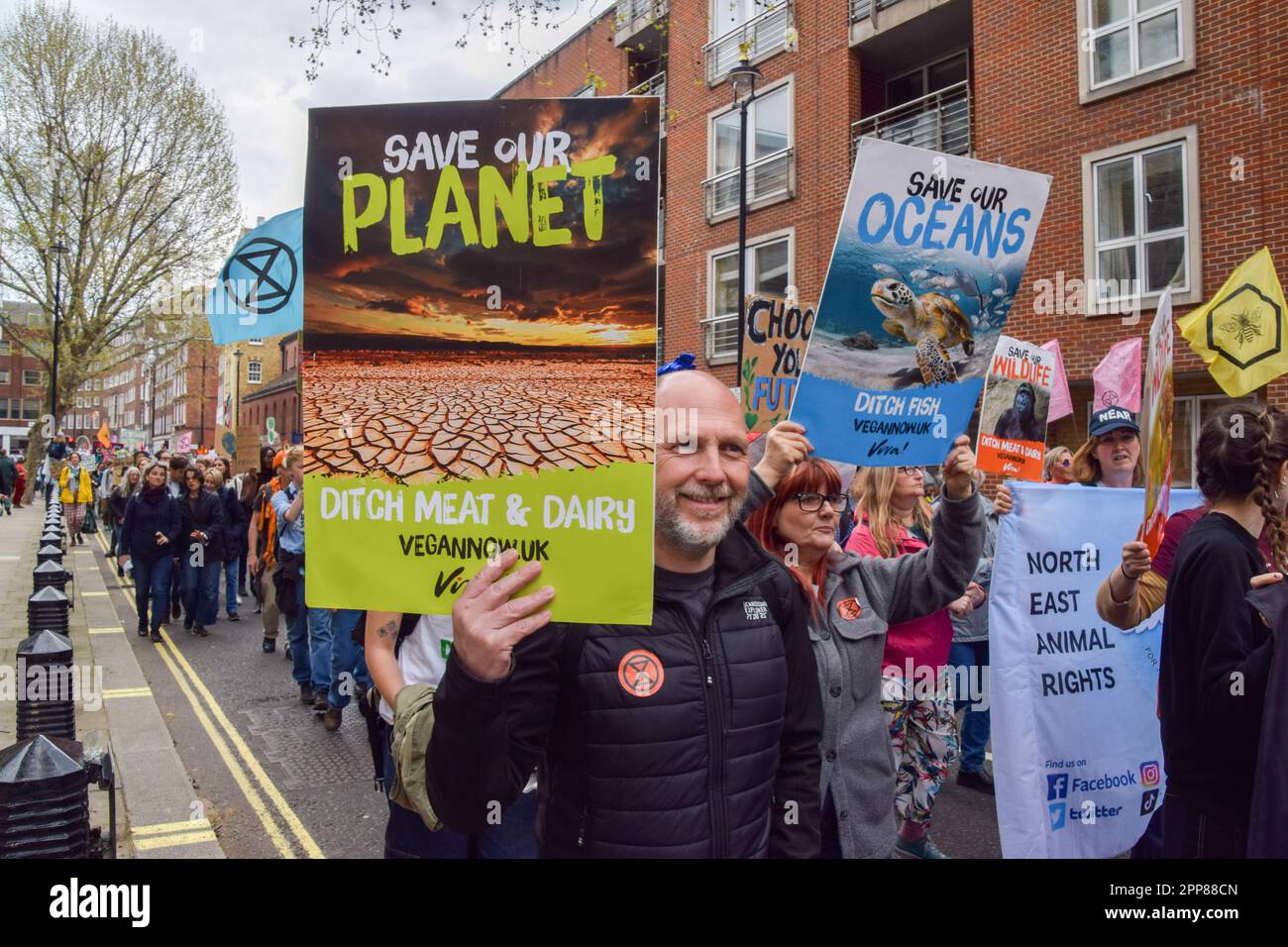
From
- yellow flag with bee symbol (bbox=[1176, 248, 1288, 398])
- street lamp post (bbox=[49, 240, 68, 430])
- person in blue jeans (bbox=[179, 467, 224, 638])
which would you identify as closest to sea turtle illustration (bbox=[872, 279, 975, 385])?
yellow flag with bee symbol (bbox=[1176, 248, 1288, 398])

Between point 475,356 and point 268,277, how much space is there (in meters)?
2.96

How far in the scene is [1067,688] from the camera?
3797mm

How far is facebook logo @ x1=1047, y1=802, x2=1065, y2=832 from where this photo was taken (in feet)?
12.0

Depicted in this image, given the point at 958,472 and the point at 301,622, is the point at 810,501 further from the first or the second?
the point at 301,622

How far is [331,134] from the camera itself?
1683mm

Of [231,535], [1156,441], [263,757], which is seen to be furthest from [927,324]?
[231,535]

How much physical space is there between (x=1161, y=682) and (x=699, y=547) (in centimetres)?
166

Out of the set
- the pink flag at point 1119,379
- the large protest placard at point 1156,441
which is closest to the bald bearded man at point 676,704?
the large protest placard at point 1156,441

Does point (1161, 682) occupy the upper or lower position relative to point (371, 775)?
upper

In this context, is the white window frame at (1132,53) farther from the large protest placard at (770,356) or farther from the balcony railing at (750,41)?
the large protest placard at (770,356)

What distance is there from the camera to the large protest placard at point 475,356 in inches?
64.5
